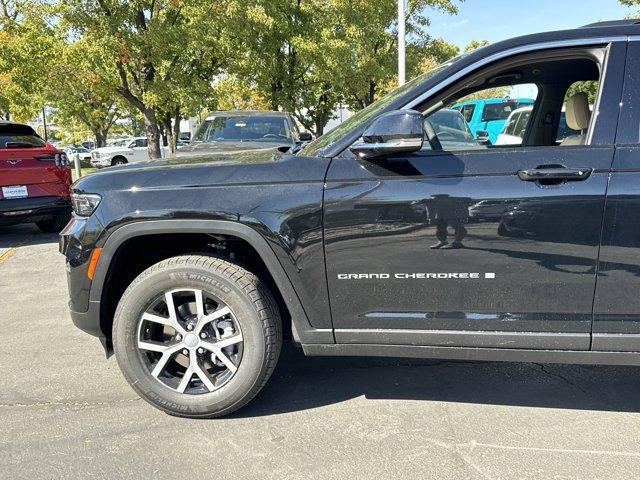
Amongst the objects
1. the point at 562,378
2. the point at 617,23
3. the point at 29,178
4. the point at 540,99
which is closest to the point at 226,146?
the point at 29,178

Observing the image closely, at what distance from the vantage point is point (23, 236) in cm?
Answer: 826

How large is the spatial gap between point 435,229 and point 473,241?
0.59 ft

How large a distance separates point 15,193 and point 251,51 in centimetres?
955

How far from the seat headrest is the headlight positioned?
263 cm

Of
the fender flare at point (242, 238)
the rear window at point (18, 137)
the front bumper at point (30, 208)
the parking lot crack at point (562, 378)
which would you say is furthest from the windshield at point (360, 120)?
the rear window at point (18, 137)

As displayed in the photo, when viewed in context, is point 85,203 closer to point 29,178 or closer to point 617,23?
point 617,23

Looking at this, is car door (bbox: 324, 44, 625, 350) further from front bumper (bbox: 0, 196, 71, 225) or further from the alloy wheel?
front bumper (bbox: 0, 196, 71, 225)

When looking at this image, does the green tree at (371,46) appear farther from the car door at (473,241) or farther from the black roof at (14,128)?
the car door at (473,241)

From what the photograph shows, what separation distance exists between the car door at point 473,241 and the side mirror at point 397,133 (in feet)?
0.41

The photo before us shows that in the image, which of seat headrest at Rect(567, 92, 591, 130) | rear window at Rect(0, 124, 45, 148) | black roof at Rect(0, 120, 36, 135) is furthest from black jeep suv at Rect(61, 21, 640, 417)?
black roof at Rect(0, 120, 36, 135)

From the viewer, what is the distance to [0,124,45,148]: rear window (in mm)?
7195

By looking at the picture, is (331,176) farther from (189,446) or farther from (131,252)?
(189,446)

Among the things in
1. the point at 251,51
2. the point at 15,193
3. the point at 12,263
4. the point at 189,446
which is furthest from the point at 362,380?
the point at 251,51

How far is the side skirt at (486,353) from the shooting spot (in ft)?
7.80
